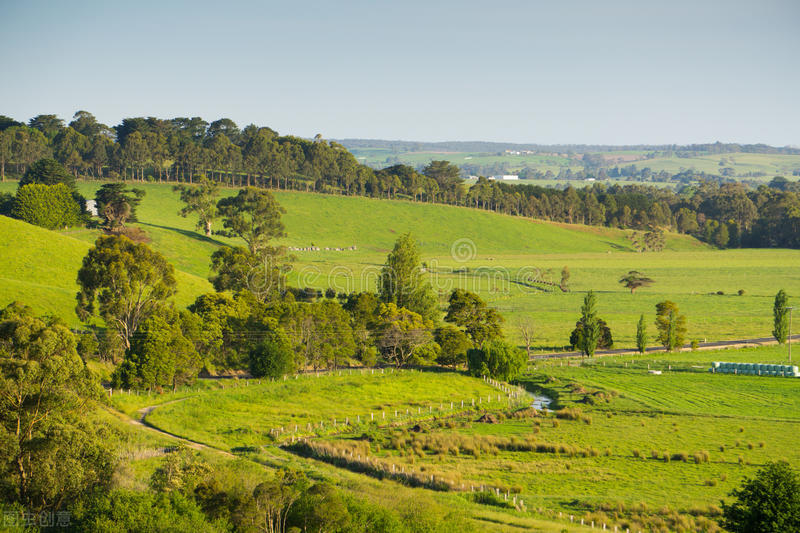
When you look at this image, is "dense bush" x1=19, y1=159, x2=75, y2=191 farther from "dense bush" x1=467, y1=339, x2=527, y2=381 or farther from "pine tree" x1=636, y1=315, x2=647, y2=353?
"pine tree" x1=636, y1=315, x2=647, y2=353

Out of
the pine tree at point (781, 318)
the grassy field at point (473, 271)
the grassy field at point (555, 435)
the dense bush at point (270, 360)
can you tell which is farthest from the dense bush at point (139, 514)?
the pine tree at point (781, 318)

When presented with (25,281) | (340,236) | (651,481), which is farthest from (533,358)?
(340,236)

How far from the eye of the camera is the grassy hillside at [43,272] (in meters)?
75.8

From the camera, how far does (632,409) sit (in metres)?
62.1

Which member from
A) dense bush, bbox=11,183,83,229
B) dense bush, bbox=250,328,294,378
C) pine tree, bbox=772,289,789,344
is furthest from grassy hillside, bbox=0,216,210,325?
pine tree, bbox=772,289,789,344

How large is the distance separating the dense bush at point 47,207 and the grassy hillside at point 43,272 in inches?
547

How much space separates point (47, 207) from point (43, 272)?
31555 mm

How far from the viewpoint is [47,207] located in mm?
115750

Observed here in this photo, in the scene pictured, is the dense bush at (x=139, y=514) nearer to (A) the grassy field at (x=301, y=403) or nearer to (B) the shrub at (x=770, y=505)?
(A) the grassy field at (x=301, y=403)

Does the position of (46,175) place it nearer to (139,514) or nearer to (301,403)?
(301,403)

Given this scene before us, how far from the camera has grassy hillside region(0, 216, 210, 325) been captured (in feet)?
249

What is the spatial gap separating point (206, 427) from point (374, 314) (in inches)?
1266

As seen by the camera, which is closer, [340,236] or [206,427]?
[206,427]

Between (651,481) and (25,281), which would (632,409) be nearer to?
(651,481)
